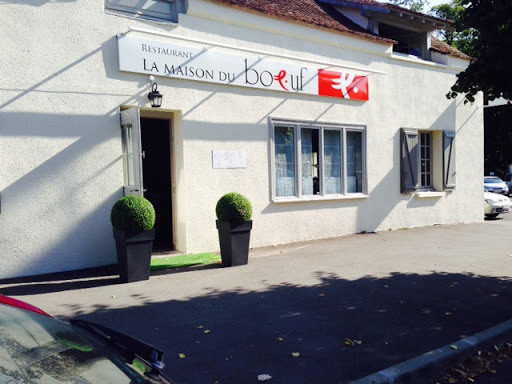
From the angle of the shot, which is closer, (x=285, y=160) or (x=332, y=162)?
(x=285, y=160)

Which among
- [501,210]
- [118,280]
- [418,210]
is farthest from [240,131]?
[501,210]

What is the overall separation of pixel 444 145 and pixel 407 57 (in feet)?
9.08

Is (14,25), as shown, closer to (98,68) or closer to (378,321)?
(98,68)

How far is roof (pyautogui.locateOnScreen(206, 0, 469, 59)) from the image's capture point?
32.3ft

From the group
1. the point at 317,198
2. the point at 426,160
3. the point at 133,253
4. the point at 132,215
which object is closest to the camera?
the point at 132,215

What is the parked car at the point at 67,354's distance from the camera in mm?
1726

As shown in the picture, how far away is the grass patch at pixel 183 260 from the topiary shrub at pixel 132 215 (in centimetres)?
121

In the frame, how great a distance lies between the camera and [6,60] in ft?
22.8

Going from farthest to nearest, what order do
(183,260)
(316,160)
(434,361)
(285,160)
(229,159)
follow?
(316,160), (285,160), (229,159), (183,260), (434,361)

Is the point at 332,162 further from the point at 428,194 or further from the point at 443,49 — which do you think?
the point at 443,49

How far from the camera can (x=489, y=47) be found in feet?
19.2

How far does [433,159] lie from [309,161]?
4.99 m

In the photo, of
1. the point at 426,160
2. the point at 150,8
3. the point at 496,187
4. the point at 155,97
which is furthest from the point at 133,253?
the point at 496,187

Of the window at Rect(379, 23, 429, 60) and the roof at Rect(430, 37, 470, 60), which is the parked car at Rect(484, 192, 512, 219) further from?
the window at Rect(379, 23, 429, 60)
